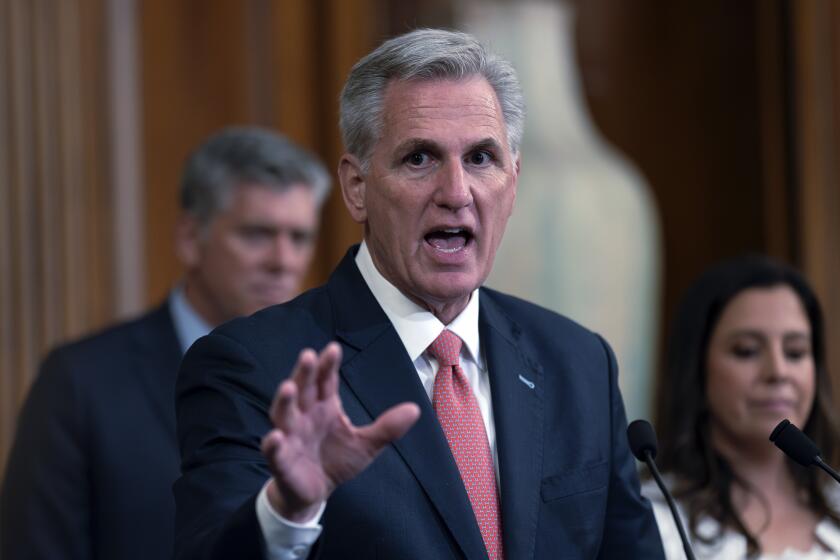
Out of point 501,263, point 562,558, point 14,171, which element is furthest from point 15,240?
point 562,558

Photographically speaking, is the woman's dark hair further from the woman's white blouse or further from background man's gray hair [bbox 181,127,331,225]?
background man's gray hair [bbox 181,127,331,225]

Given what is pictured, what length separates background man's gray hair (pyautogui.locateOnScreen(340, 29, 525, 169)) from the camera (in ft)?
7.35

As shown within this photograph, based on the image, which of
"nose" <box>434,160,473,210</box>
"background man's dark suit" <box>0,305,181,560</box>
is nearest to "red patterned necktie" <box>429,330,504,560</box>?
"nose" <box>434,160,473,210</box>

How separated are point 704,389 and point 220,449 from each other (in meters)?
1.90

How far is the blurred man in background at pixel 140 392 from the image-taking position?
3297 mm

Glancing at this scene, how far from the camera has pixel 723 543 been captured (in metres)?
3.29

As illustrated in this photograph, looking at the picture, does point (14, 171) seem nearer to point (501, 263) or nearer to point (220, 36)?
point (220, 36)

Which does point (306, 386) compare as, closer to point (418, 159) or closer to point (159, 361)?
point (418, 159)

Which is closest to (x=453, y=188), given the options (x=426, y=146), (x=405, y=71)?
(x=426, y=146)

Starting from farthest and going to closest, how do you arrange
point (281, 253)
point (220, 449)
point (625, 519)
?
point (281, 253)
point (625, 519)
point (220, 449)

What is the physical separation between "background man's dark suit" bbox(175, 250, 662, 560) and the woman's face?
1.12 metres

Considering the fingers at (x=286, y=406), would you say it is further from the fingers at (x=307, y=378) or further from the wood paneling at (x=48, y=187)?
the wood paneling at (x=48, y=187)

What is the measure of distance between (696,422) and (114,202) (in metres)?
2.08

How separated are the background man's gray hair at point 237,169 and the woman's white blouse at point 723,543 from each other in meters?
1.37
